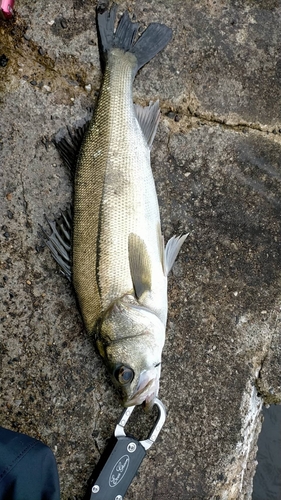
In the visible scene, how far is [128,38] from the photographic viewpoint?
3.46m

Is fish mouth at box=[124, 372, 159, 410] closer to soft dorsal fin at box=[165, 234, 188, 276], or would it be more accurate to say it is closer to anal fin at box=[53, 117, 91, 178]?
soft dorsal fin at box=[165, 234, 188, 276]

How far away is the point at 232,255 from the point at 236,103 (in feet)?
3.93

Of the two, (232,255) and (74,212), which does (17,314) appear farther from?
(232,255)

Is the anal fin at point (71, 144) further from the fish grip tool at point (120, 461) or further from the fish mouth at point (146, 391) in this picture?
the fish grip tool at point (120, 461)

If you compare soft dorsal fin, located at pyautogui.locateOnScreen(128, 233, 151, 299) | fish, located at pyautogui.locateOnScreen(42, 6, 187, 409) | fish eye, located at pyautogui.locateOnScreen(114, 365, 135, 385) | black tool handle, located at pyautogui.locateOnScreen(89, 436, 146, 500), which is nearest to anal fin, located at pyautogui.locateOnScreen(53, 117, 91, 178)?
fish, located at pyautogui.locateOnScreen(42, 6, 187, 409)

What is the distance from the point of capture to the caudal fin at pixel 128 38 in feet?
11.3

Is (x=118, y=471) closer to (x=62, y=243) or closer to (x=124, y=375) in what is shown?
(x=124, y=375)

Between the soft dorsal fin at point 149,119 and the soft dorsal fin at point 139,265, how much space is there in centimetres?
77

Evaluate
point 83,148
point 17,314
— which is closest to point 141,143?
point 83,148

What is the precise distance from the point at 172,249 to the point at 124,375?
959mm

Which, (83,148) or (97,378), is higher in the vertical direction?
(83,148)

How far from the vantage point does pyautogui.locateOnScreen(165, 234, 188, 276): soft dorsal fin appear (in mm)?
3340

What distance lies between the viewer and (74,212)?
3223 mm

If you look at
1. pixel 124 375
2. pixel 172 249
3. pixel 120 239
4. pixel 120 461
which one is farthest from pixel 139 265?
pixel 120 461
